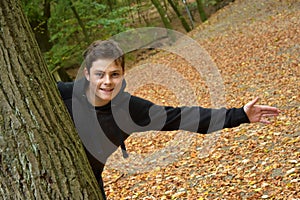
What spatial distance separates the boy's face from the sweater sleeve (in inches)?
9.2

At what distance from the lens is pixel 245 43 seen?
1536cm

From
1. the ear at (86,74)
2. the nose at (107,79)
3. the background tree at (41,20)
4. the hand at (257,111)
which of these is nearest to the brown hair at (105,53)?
the ear at (86,74)

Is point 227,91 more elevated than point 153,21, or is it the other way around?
point 153,21

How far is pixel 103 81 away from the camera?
309 centimetres

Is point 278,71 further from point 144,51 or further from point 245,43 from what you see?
point 144,51

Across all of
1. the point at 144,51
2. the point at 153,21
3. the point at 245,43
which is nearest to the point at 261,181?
the point at 245,43

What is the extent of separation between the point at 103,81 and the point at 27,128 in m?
0.96

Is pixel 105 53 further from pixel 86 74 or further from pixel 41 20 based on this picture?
pixel 41 20

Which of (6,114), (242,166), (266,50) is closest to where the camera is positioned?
(6,114)

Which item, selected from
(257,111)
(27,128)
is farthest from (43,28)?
(27,128)

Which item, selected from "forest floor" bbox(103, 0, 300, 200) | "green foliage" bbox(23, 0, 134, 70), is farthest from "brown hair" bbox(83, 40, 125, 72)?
"green foliage" bbox(23, 0, 134, 70)

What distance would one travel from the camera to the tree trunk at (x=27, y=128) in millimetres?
2193

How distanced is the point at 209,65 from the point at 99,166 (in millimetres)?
11738

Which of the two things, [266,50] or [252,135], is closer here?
[252,135]
